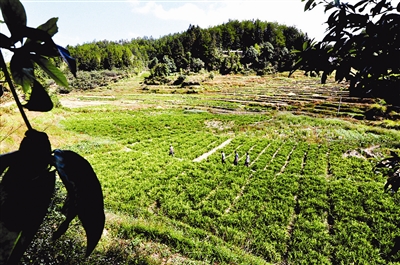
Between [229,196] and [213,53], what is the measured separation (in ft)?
254

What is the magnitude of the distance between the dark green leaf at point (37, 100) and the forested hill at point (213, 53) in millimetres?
73897

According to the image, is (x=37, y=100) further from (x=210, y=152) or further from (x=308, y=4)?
(x=210, y=152)

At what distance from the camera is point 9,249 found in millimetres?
284

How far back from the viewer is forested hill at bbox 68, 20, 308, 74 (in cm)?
8000

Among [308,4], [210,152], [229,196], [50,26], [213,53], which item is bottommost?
[210,152]

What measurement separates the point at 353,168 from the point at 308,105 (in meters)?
23.3

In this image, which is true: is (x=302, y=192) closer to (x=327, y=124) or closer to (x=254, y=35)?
(x=327, y=124)

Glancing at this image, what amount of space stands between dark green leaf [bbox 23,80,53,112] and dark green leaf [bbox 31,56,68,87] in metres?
0.03

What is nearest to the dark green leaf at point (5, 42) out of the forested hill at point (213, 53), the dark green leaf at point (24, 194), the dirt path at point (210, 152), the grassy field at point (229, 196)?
the dark green leaf at point (24, 194)

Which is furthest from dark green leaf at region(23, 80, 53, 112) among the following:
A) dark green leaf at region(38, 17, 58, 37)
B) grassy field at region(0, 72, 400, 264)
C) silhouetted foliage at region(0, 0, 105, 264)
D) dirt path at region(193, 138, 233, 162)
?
dirt path at region(193, 138, 233, 162)

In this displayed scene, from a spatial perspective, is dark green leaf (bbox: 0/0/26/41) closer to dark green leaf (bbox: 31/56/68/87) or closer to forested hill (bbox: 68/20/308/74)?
dark green leaf (bbox: 31/56/68/87)

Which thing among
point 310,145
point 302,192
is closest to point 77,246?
point 302,192

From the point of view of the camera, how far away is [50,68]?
0.46 m

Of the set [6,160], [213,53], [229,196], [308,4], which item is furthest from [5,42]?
[213,53]
